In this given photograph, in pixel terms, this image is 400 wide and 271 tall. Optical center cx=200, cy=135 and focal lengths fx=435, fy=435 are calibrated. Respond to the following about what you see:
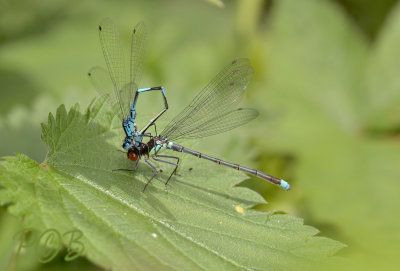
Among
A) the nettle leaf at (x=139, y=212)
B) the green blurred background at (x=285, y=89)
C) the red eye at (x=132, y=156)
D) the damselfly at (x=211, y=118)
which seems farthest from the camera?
the green blurred background at (x=285, y=89)

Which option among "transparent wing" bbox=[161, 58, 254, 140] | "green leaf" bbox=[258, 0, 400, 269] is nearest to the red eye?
"transparent wing" bbox=[161, 58, 254, 140]

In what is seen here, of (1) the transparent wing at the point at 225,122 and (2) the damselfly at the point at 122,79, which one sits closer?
(2) the damselfly at the point at 122,79

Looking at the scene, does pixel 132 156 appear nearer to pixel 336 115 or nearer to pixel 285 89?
pixel 285 89

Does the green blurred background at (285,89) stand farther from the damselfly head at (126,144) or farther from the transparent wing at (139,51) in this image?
the damselfly head at (126,144)

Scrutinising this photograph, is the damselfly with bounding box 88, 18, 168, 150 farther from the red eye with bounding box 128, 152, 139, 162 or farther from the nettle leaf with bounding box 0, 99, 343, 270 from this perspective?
the nettle leaf with bounding box 0, 99, 343, 270

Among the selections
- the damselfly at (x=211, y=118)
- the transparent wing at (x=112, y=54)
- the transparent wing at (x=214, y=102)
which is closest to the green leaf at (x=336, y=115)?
the damselfly at (x=211, y=118)

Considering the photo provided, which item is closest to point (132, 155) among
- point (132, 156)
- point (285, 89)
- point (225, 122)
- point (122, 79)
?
point (132, 156)
